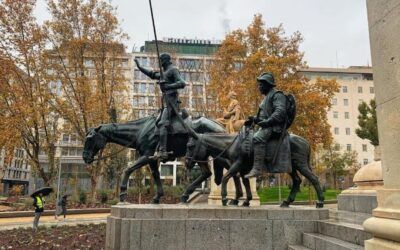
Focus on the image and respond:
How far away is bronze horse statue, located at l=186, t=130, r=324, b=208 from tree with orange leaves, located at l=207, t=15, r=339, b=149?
20392 mm

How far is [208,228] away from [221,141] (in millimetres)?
2349

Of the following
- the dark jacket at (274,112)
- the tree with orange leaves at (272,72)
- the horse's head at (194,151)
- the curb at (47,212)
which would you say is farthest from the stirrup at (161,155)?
the tree with orange leaves at (272,72)

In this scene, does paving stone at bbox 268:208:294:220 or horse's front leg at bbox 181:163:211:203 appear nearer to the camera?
paving stone at bbox 268:208:294:220

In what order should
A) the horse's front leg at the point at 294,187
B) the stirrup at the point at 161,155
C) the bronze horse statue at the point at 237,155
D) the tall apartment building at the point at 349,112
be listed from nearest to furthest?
the bronze horse statue at the point at 237,155 → the horse's front leg at the point at 294,187 → the stirrup at the point at 161,155 → the tall apartment building at the point at 349,112

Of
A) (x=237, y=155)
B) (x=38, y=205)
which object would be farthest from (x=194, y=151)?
(x=38, y=205)

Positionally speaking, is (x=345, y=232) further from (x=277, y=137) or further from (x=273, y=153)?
(x=277, y=137)

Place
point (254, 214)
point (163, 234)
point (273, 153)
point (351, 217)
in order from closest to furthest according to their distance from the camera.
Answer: point (163, 234) → point (254, 214) → point (273, 153) → point (351, 217)

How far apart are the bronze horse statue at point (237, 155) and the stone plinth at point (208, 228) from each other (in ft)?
3.34

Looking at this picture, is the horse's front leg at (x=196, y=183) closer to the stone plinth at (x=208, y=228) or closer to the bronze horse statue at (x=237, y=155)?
the bronze horse statue at (x=237, y=155)

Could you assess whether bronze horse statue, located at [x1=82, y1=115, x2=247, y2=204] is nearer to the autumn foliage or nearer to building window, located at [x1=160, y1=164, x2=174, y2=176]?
the autumn foliage

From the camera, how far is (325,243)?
242 inches

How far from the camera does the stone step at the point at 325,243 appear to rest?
5645 mm

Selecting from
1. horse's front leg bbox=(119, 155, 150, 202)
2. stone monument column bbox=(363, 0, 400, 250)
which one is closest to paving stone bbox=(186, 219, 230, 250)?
horse's front leg bbox=(119, 155, 150, 202)

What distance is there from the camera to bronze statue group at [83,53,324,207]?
8070 mm
